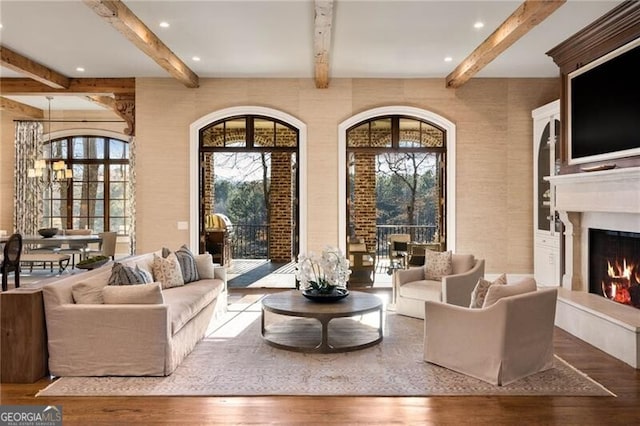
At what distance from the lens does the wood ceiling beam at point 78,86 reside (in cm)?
804

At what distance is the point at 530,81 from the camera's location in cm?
788

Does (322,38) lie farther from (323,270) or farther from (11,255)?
(11,255)

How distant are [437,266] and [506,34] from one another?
285cm

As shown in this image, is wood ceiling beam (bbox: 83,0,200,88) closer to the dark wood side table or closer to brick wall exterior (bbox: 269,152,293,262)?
the dark wood side table

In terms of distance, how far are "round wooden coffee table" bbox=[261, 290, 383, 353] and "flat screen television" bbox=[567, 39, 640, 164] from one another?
301 cm

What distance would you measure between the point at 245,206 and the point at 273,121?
3.85 metres

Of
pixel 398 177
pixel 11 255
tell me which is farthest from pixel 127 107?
pixel 398 177

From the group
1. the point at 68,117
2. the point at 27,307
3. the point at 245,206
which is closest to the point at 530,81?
the point at 245,206

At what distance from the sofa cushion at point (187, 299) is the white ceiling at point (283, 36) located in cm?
303

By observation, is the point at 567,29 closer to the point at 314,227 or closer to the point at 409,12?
the point at 409,12

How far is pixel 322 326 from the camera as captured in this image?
14.6ft

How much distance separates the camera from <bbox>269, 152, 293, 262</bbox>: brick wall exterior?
11.7 meters

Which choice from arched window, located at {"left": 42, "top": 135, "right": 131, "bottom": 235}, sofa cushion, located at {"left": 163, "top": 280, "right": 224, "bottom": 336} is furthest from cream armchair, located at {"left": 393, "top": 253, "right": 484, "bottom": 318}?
arched window, located at {"left": 42, "top": 135, "right": 131, "bottom": 235}

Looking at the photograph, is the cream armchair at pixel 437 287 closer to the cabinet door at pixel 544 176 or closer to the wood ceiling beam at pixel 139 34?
the cabinet door at pixel 544 176
